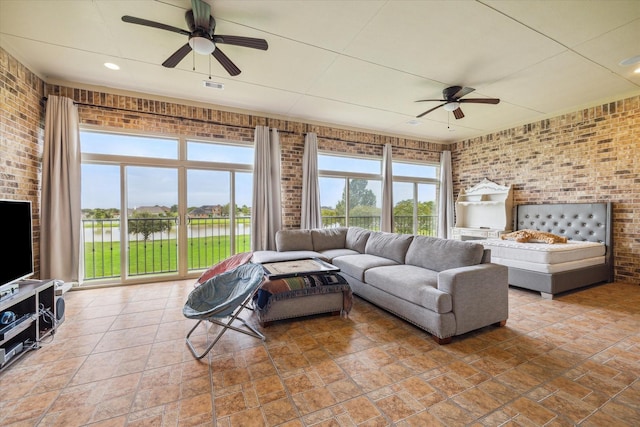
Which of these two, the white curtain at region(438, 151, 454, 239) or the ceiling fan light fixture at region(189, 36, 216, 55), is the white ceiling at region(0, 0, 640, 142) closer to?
the ceiling fan light fixture at region(189, 36, 216, 55)

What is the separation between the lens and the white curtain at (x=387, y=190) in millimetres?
5910

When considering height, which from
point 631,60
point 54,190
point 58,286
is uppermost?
point 631,60

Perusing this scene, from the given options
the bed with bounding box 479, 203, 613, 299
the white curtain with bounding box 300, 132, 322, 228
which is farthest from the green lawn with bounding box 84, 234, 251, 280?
the bed with bounding box 479, 203, 613, 299

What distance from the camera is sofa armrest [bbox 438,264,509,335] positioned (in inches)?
94.7

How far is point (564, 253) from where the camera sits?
365cm

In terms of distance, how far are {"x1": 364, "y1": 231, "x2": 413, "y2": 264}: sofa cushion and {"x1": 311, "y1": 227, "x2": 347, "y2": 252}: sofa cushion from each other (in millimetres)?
643

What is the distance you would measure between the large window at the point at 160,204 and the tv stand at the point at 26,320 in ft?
5.61

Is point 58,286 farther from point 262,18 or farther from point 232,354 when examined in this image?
point 262,18

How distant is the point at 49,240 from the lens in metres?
3.52

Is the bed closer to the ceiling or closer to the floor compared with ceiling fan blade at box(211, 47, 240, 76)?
closer to the floor

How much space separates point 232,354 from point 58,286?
2398 mm

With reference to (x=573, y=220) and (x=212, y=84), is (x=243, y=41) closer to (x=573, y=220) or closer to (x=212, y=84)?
(x=212, y=84)

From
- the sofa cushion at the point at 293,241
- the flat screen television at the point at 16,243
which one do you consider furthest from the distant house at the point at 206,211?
the flat screen television at the point at 16,243

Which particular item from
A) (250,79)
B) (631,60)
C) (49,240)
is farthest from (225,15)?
(631,60)
